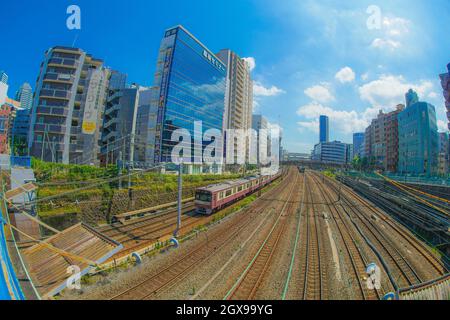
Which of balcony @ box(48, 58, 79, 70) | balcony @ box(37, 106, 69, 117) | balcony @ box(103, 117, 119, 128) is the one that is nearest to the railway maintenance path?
balcony @ box(37, 106, 69, 117)

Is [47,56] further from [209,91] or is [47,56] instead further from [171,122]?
[209,91]

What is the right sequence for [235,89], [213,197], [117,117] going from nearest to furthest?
1. [213,197]
2. [117,117]
3. [235,89]

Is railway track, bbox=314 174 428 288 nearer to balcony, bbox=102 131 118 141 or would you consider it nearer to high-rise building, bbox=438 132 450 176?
balcony, bbox=102 131 118 141

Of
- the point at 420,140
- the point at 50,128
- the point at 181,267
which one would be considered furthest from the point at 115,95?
the point at 420,140

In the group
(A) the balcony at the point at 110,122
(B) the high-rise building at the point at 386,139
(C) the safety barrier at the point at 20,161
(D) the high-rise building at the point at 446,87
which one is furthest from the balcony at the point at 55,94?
(B) the high-rise building at the point at 386,139

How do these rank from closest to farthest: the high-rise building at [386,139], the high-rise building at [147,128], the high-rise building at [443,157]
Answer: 1. the high-rise building at [147,128]
2. the high-rise building at [443,157]
3. the high-rise building at [386,139]

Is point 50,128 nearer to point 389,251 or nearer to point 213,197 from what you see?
point 213,197

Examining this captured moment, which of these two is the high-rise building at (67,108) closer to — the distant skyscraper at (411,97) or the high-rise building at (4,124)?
the high-rise building at (4,124)
